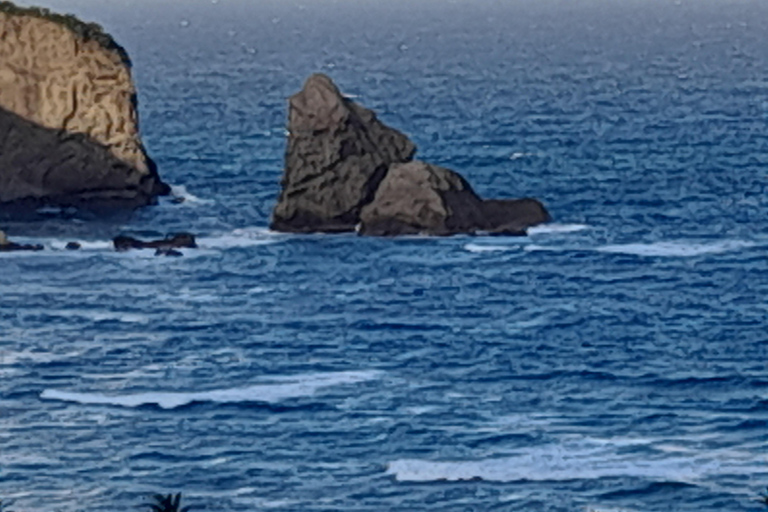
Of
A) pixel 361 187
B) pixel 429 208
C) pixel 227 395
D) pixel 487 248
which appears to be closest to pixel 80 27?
pixel 361 187

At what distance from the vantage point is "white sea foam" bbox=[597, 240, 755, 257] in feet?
462

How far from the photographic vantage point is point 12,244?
139375 mm

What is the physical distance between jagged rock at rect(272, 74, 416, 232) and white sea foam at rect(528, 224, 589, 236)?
725 cm

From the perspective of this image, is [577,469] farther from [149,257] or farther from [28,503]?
[149,257]

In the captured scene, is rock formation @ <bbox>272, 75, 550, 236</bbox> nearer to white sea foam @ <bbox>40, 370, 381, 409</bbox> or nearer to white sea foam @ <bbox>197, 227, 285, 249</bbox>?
white sea foam @ <bbox>197, 227, 285, 249</bbox>

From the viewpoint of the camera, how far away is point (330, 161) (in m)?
143

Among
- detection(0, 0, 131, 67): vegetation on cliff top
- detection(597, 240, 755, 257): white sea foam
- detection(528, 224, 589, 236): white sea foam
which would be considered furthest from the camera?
detection(0, 0, 131, 67): vegetation on cliff top

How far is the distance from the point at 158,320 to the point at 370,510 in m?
34.2

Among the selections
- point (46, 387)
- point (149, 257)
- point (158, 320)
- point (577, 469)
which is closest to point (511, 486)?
point (577, 469)

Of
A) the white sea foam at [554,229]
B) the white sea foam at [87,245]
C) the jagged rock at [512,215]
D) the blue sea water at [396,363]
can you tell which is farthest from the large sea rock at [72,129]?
the white sea foam at [554,229]

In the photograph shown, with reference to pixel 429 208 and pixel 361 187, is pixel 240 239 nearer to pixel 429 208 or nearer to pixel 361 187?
pixel 361 187

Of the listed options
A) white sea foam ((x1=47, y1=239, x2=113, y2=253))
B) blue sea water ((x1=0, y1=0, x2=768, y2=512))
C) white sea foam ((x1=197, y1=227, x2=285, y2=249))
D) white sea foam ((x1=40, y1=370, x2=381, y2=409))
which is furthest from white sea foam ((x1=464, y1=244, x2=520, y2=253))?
white sea foam ((x1=40, y1=370, x2=381, y2=409))

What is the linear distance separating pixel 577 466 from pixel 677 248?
4712cm

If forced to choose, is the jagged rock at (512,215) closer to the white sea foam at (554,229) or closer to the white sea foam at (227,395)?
the white sea foam at (554,229)
